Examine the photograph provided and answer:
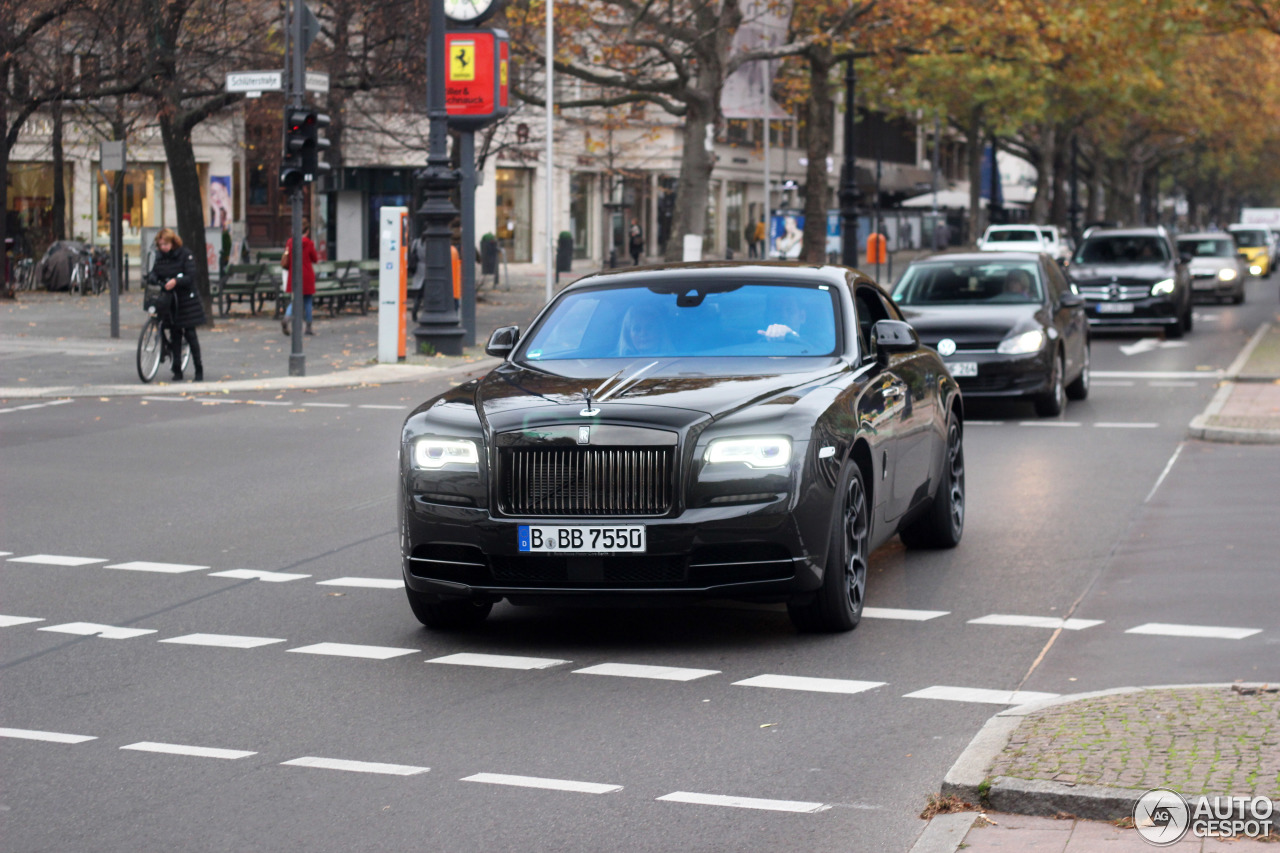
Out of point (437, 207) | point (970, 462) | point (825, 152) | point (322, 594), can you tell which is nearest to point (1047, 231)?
point (825, 152)

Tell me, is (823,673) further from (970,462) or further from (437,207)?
(437,207)

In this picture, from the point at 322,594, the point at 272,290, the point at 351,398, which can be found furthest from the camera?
the point at 272,290

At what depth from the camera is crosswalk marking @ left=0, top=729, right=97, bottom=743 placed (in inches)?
240

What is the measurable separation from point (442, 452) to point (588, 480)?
659 millimetres

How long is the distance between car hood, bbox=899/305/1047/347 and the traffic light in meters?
8.34

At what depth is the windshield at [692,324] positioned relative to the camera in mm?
8469

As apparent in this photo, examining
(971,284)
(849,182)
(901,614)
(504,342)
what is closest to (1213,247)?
(849,182)

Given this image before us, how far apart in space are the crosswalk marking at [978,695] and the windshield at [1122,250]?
2405cm

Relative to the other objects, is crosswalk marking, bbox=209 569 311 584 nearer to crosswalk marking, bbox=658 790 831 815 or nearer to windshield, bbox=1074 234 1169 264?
crosswalk marking, bbox=658 790 831 815

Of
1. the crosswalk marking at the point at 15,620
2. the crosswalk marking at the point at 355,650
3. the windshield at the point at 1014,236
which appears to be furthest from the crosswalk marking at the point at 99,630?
the windshield at the point at 1014,236

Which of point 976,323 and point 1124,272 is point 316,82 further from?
point 1124,272

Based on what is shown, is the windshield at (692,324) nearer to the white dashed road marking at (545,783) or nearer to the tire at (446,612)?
the tire at (446,612)

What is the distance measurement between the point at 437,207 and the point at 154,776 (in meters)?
20.2

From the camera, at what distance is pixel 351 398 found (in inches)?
784
